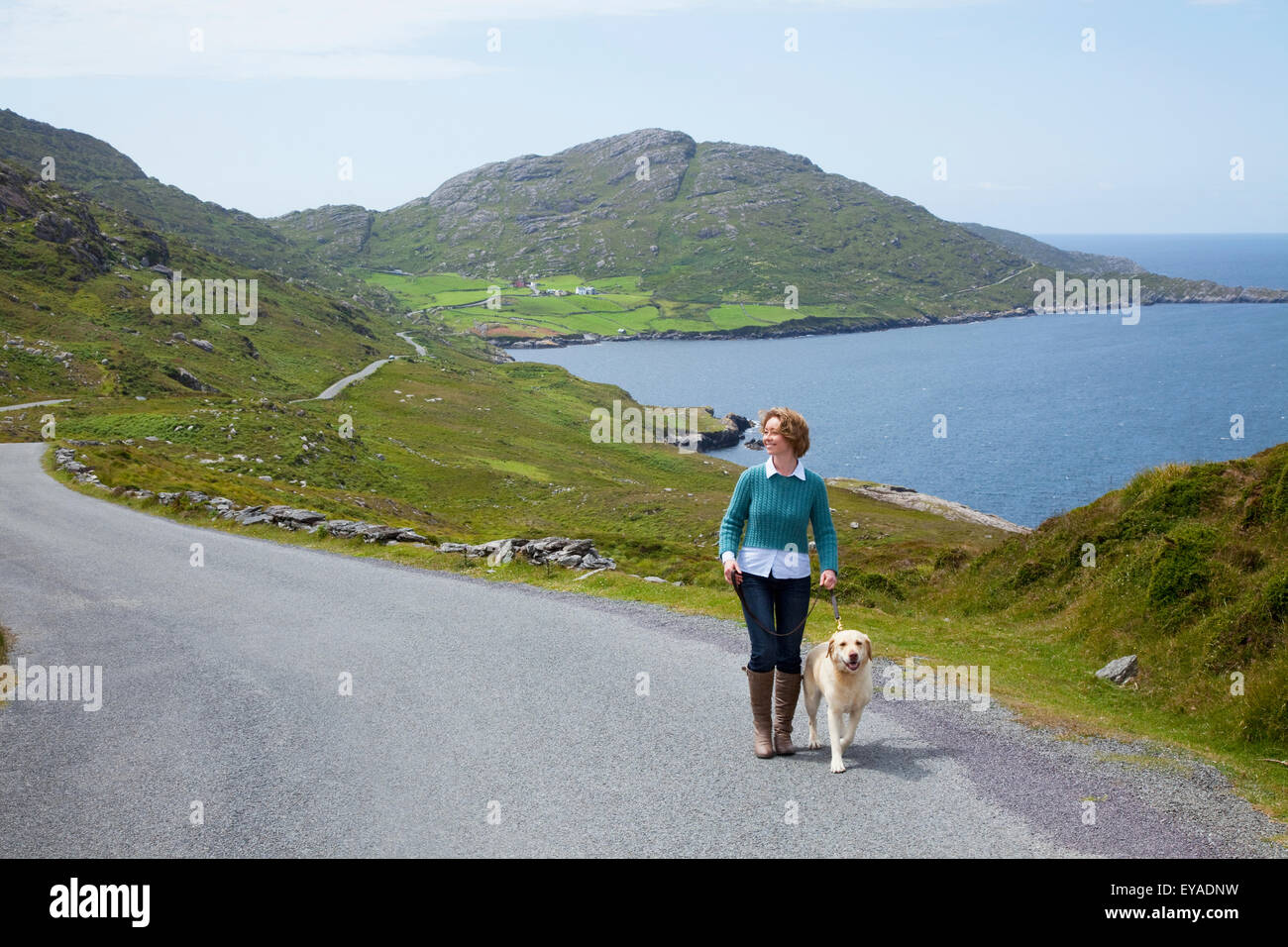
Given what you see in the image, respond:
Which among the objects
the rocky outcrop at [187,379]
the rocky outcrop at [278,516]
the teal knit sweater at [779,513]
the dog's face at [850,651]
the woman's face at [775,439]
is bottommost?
the rocky outcrop at [278,516]

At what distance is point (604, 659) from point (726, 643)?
7.84 ft

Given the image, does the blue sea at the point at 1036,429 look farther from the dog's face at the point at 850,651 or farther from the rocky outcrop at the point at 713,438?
the dog's face at the point at 850,651

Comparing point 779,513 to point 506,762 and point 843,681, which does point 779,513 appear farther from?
point 506,762

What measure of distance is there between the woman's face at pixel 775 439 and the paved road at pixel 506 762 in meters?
3.57

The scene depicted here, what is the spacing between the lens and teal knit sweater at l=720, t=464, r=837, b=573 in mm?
9828

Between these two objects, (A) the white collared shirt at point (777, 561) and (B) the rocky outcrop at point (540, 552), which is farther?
(B) the rocky outcrop at point (540, 552)

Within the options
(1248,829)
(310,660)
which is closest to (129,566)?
(310,660)

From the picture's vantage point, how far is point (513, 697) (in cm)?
1280

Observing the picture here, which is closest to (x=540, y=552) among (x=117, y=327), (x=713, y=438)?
(x=117, y=327)

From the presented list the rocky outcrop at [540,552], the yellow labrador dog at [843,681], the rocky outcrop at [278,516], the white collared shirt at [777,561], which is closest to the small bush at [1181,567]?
the yellow labrador dog at [843,681]

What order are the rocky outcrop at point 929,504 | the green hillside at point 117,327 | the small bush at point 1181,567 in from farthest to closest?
the rocky outcrop at point 929,504 < the green hillside at point 117,327 < the small bush at point 1181,567

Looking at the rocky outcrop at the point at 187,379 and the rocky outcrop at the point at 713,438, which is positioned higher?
the rocky outcrop at the point at 187,379

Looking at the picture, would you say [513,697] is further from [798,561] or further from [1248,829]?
[1248,829]

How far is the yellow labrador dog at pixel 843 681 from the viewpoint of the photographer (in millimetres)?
9625
